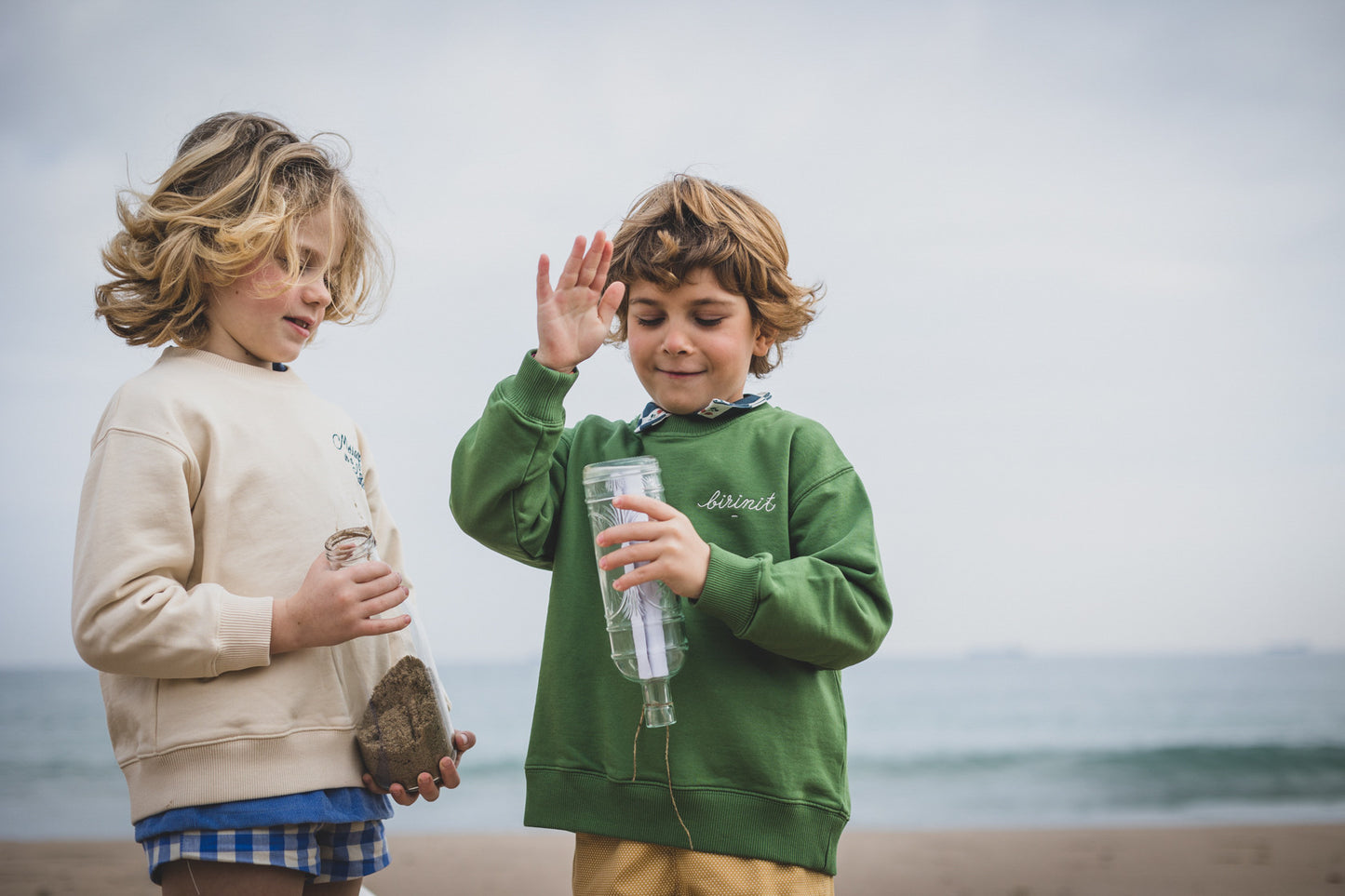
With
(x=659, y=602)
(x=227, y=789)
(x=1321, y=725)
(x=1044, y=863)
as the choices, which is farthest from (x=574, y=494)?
(x=1321, y=725)

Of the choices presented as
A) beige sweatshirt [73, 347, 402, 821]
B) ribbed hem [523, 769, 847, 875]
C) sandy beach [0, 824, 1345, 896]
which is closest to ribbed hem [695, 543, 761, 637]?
ribbed hem [523, 769, 847, 875]

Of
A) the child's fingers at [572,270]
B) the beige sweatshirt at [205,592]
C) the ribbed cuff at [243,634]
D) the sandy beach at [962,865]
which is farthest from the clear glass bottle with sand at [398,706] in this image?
the sandy beach at [962,865]

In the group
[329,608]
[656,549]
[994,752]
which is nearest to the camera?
[656,549]

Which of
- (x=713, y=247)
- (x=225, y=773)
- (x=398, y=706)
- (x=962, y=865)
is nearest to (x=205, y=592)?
(x=225, y=773)

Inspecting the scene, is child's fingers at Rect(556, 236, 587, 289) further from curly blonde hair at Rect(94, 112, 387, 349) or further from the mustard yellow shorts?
the mustard yellow shorts

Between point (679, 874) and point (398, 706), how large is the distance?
1.98ft

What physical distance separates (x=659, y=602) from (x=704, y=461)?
0.39m

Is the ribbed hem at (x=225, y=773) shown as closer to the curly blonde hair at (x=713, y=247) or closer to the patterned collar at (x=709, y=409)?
the patterned collar at (x=709, y=409)

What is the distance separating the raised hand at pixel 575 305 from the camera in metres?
1.88

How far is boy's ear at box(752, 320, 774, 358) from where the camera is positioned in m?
2.19

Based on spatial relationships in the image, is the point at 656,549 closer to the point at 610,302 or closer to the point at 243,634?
the point at 610,302

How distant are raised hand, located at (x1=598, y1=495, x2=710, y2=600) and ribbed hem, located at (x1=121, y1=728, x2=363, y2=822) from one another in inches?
25.6

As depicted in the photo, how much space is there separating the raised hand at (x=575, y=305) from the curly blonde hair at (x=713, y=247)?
0.15 metres

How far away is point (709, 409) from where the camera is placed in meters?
2.05
